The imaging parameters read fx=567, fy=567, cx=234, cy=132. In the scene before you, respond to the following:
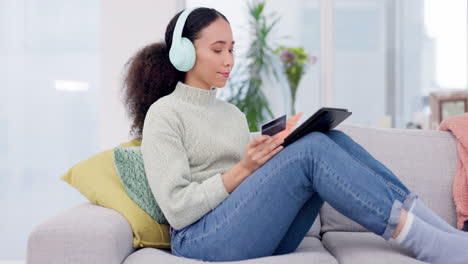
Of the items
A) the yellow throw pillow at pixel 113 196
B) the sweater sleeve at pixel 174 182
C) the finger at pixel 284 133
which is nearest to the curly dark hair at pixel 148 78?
the yellow throw pillow at pixel 113 196

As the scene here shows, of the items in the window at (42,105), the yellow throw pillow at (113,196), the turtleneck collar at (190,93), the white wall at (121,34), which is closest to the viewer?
the yellow throw pillow at (113,196)

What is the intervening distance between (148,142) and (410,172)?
1.04 metres

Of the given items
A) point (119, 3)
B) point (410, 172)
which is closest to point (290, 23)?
point (119, 3)

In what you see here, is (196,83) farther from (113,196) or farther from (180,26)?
(113,196)

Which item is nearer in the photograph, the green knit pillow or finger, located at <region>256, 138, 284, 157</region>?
finger, located at <region>256, 138, 284, 157</region>

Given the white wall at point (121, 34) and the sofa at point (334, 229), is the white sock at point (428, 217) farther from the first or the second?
the white wall at point (121, 34)

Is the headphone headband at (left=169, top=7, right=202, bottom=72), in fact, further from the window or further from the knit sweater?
the window

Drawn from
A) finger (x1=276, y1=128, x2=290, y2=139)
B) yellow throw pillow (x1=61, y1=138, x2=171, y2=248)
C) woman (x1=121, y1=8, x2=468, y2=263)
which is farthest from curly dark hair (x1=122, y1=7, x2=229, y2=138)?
finger (x1=276, y1=128, x2=290, y2=139)

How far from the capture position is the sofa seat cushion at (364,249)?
1.57 m

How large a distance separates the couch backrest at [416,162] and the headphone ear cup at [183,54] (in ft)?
2.41

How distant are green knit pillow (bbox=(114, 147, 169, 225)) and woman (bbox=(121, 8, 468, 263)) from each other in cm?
14

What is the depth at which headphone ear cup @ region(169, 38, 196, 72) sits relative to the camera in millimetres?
1827

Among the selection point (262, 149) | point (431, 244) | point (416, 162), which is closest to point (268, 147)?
point (262, 149)

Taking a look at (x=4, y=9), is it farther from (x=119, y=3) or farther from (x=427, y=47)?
(x=427, y=47)
